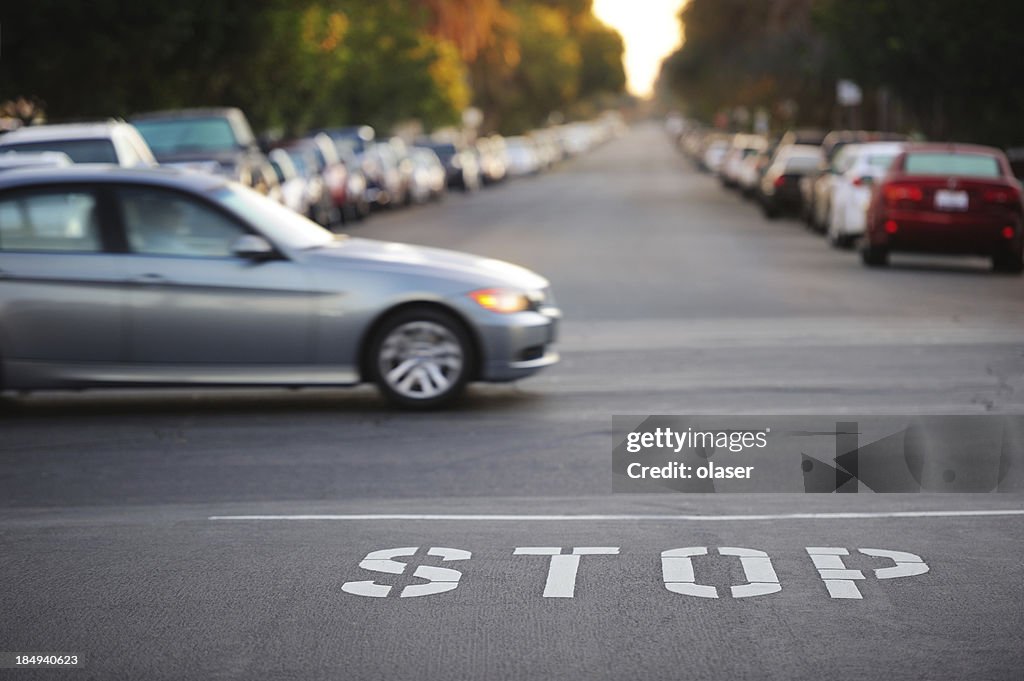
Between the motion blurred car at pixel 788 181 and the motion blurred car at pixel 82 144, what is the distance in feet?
61.1

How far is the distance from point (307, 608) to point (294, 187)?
85.4 ft

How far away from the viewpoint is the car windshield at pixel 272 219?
1180cm

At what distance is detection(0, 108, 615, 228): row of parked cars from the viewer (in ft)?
68.4

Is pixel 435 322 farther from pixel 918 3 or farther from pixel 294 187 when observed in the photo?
pixel 918 3

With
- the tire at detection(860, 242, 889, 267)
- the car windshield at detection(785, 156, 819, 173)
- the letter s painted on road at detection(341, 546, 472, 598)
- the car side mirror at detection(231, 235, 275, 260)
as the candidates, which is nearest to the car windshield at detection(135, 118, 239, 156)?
the tire at detection(860, 242, 889, 267)

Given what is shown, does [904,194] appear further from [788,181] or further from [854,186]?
[788,181]

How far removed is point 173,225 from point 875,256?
13863mm

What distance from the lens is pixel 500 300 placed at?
11656mm

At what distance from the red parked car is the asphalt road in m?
7.51

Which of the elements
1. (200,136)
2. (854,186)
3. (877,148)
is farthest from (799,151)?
(200,136)

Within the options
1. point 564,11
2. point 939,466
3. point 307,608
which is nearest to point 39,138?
point 939,466

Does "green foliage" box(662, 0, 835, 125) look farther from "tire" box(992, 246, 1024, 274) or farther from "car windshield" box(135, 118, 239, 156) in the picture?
"tire" box(992, 246, 1024, 274)

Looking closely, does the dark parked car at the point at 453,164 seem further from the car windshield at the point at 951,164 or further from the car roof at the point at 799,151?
the car windshield at the point at 951,164

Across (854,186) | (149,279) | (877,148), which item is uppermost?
(149,279)
